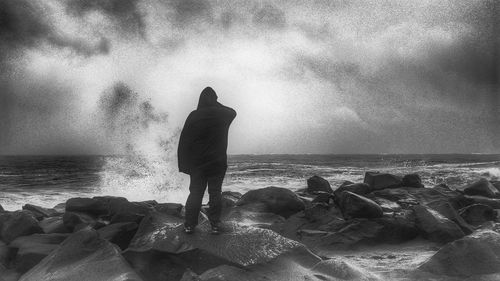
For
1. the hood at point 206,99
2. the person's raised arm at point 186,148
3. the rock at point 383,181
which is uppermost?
the hood at point 206,99

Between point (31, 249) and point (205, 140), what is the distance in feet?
8.27

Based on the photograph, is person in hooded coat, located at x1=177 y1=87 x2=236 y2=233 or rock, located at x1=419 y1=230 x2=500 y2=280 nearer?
rock, located at x1=419 y1=230 x2=500 y2=280

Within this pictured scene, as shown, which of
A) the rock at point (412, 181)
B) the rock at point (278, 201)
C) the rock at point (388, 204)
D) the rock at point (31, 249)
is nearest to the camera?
the rock at point (31, 249)

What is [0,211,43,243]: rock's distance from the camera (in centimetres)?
564

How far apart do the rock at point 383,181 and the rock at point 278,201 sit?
404 cm

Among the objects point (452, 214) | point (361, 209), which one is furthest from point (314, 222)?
point (452, 214)

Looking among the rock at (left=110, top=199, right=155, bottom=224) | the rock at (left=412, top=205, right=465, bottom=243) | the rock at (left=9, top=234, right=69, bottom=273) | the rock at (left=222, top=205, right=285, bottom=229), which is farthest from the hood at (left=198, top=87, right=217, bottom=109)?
the rock at (left=412, top=205, right=465, bottom=243)

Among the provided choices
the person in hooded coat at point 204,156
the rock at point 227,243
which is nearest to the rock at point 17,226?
the rock at point 227,243

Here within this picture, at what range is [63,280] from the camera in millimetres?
3588

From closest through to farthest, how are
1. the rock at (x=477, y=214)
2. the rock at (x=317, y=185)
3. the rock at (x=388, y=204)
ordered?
the rock at (x=477, y=214), the rock at (x=388, y=204), the rock at (x=317, y=185)

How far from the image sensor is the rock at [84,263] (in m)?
3.61

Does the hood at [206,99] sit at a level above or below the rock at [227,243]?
above

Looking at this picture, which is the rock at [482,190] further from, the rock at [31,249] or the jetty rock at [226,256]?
the rock at [31,249]

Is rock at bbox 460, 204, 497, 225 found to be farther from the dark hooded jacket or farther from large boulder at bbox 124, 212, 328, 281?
the dark hooded jacket
